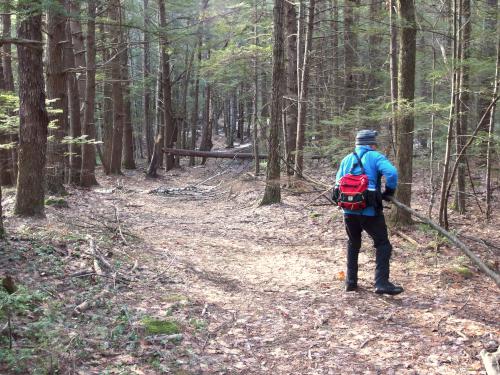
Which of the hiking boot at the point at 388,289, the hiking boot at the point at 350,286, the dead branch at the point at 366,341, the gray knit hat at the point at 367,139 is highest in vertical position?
the gray knit hat at the point at 367,139

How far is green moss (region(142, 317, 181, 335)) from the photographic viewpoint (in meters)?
4.57

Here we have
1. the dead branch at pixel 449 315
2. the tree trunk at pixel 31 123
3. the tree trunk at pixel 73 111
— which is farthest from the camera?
the tree trunk at pixel 73 111

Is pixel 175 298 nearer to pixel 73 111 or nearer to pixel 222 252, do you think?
pixel 222 252

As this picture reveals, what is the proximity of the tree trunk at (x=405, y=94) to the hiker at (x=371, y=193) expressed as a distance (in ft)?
9.29

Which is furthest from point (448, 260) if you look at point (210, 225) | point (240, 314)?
point (210, 225)

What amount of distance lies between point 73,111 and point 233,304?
11.2 m

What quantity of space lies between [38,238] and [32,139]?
2034 millimetres

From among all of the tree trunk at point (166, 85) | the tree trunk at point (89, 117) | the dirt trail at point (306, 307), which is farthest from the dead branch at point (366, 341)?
the tree trunk at point (166, 85)

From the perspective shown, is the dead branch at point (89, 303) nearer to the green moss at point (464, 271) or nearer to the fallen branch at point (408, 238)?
the green moss at point (464, 271)

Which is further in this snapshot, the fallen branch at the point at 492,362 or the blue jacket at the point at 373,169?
the blue jacket at the point at 373,169

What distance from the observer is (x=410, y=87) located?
8672 mm

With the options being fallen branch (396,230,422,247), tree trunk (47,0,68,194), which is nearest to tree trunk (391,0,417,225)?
fallen branch (396,230,422,247)

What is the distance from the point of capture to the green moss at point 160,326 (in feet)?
15.0

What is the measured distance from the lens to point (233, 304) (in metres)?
5.80
